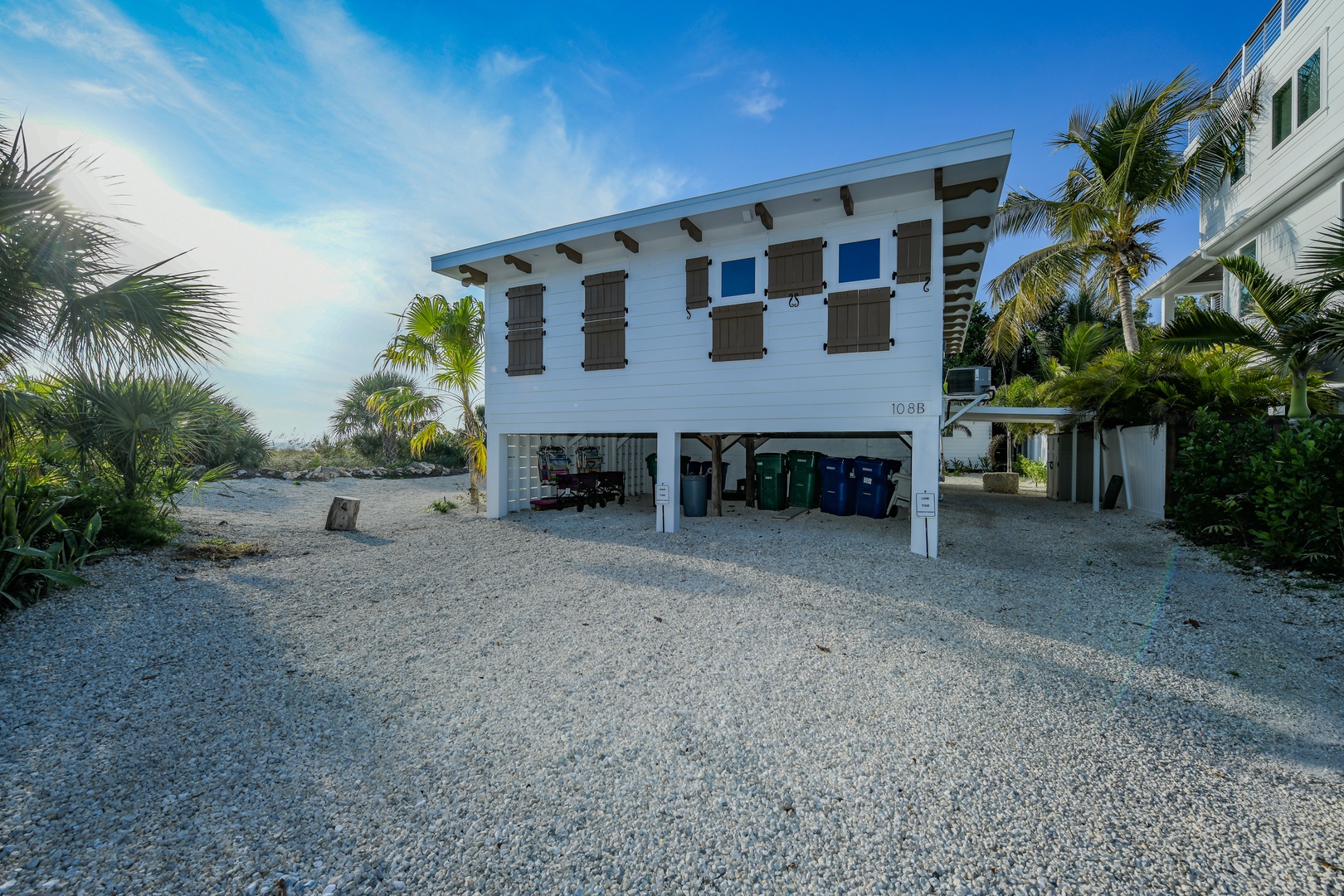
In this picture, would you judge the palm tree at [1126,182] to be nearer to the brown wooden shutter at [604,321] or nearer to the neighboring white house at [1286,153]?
the neighboring white house at [1286,153]

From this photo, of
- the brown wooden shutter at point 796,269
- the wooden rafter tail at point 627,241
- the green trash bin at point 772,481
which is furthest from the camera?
the green trash bin at point 772,481

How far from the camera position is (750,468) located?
1115cm

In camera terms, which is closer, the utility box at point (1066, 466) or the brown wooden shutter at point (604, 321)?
the brown wooden shutter at point (604, 321)

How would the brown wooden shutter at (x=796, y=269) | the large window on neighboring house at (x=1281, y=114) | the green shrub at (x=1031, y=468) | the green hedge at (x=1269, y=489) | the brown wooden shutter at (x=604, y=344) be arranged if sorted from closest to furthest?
the green hedge at (x=1269, y=489)
the brown wooden shutter at (x=796, y=269)
the brown wooden shutter at (x=604, y=344)
the large window on neighboring house at (x=1281, y=114)
the green shrub at (x=1031, y=468)

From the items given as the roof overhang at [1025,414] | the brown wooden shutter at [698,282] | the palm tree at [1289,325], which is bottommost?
the roof overhang at [1025,414]

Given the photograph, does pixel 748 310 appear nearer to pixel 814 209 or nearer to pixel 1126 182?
pixel 814 209

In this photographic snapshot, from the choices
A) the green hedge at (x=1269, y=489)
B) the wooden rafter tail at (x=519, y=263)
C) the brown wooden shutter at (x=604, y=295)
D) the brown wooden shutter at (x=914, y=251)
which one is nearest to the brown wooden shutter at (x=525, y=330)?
the wooden rafter tail at (x=519, y=263)

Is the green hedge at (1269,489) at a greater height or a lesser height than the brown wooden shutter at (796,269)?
lesser

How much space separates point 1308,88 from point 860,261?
27.3 feet

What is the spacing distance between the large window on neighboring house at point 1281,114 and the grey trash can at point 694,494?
11489 millimetres

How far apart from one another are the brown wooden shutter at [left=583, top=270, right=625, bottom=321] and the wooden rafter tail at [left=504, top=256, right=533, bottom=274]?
48.1 inches

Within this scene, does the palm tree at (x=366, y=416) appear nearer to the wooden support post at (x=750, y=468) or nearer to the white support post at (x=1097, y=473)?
Answer: the wooden support post at (x=750, y=468)

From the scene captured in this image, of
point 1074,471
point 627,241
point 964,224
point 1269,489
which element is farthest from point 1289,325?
point 627,241

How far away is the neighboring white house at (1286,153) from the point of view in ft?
27.3
